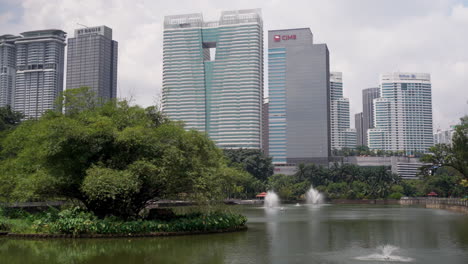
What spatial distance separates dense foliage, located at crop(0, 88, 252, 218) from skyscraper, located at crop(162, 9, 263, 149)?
141 m

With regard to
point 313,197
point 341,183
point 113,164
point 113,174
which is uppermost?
point 113,164

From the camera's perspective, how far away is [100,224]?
2794 cm

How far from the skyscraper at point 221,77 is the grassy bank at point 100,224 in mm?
142141

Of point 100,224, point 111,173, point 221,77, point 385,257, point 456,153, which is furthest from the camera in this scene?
point 221,77

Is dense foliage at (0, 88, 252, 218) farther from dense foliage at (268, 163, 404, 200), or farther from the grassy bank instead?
dense foliage at (268, 163, 404, 200)

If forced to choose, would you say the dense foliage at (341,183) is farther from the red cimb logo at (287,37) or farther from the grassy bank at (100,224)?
the grassy bank at (100,224)

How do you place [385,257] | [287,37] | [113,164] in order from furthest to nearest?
[287,37] < [113,164] < [385,257]

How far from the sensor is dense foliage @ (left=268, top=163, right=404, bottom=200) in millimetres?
113375

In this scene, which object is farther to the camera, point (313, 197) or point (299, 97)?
point (299, 97)

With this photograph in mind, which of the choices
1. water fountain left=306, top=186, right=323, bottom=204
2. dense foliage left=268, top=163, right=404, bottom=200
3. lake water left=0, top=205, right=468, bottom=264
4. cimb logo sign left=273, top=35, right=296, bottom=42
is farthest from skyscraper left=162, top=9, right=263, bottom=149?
lake water left=0, top=205, right=468, bottom=264

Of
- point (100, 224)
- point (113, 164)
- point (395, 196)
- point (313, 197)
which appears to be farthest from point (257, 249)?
point (313, 197)

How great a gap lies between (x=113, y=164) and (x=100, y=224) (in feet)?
12.1

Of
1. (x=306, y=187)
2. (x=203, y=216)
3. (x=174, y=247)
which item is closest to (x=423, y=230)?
(x=203, y=216)

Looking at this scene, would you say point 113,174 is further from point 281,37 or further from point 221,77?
point 281,37
